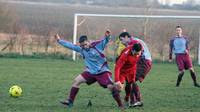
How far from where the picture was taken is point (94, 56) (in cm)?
1266

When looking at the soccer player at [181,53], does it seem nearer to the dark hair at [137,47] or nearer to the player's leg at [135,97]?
the player's leg at [135,97]

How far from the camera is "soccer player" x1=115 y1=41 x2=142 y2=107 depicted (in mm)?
11977

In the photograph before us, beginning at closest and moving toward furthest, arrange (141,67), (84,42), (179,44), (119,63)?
1. (119,63)
2. (84,42)
3. (141,67)
4. (179,44)

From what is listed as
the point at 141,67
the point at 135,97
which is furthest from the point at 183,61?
the point at 135,97

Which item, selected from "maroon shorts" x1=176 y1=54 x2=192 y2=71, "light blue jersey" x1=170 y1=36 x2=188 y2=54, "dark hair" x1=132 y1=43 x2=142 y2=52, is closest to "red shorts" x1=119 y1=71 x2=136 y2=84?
"dark hair" x1=132 y1=43 x2=142 y2=52

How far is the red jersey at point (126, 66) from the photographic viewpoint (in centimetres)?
1206

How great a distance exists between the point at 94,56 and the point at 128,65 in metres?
0.76

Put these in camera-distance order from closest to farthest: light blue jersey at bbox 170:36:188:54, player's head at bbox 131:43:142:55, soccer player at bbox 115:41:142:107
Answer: soccer player at bbox 115:41:142:107, player's head at bbox 131:43:142:55, light blue jersey at bbox 170:36:188:54

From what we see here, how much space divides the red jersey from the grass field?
73 centimetres

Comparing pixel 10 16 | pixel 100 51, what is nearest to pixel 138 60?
pixel 100 51

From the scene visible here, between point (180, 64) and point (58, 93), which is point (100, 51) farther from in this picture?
point (180, 64)

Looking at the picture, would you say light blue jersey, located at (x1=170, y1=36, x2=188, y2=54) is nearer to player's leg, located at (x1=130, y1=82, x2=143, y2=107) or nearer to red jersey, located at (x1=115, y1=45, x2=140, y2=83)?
player's leg, located at (x1=130, y1=82, x2=143, y2=107)

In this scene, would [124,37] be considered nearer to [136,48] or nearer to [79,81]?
[136,48]

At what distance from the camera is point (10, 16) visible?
35.6 m
